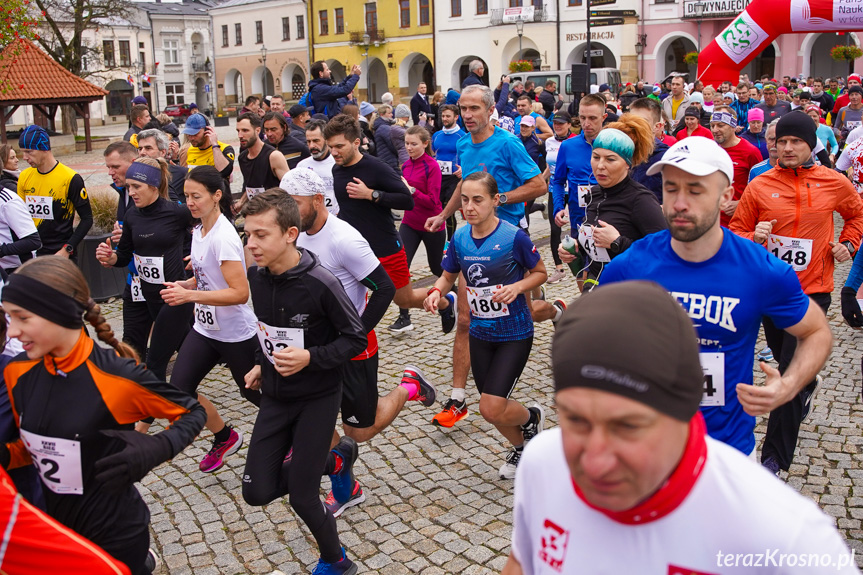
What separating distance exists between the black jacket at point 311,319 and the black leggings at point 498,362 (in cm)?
120

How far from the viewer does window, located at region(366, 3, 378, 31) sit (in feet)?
208

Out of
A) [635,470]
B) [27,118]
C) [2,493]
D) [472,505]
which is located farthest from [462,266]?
[27,118]

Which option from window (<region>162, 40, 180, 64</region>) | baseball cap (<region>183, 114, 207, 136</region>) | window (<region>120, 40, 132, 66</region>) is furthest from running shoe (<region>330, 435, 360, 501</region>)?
window (<region>162, 40, 180, 64</region>)

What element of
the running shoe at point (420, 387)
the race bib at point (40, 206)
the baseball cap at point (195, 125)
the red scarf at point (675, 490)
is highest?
the baseball cap at point (195, 125)

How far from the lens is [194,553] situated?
14.3ft

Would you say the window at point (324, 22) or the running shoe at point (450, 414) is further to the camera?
the window at point (324, 22)

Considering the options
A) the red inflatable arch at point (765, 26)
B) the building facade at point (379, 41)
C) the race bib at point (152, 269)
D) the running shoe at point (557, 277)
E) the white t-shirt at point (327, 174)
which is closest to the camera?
the race bib at point (152, 269)

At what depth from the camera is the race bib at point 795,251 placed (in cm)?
537

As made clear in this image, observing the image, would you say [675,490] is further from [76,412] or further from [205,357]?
[205,357]

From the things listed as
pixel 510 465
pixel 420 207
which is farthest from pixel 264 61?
pixel 510 465

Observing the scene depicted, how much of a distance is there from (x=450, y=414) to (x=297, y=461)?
6.86 ft

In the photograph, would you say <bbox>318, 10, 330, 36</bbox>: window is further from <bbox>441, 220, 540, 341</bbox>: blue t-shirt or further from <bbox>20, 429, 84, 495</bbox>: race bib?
<bbox>20, 429, 84, 495</bbox>: race bib

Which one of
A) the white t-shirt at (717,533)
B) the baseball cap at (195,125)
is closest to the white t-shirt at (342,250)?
the white t-shirt at (717,533)

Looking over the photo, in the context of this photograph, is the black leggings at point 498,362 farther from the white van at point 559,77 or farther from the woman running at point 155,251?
the white van at point 559,77
